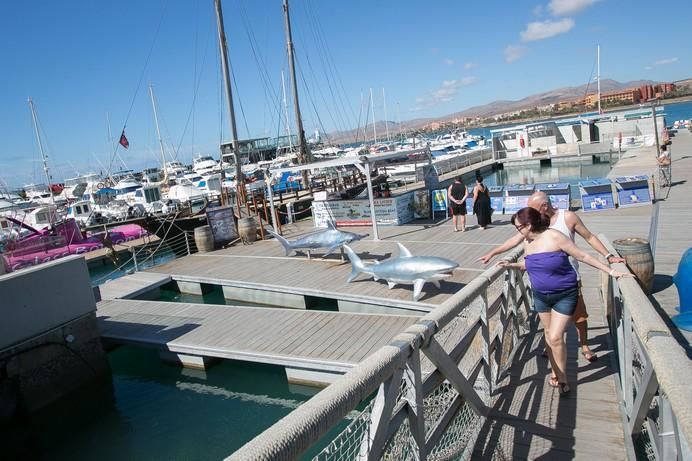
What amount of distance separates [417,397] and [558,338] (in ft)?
7.09

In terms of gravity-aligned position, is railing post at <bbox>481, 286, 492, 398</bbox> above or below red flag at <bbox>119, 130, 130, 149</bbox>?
below

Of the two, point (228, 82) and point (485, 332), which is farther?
point (228, 82)

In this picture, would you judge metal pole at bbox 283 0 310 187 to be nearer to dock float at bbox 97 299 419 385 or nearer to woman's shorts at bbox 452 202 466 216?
woman's shorts at bbox 452 202 466 216

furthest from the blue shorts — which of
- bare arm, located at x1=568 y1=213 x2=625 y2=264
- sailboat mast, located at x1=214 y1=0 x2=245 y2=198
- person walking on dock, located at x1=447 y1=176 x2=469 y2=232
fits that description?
sailboat mast, located at x1=214 y1=0 x2=245 y2=198

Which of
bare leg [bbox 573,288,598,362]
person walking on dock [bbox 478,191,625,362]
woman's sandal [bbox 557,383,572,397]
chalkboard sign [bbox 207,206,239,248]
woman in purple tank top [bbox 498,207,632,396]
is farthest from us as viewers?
chalkboard sign [bbox 207,206,239,248]

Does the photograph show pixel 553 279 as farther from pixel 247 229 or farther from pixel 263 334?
pixel 247 229

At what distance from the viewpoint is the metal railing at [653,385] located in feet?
5.74

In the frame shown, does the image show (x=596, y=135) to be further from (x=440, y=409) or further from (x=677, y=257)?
(x=440, y=409)

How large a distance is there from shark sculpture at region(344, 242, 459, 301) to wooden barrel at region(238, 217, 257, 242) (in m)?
9.12

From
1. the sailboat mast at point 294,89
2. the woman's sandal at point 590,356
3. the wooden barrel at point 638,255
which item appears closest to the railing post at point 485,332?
the woman's sandal at point 590,356

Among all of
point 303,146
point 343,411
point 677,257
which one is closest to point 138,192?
point 303,146

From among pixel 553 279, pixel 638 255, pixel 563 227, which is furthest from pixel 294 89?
pixel 553 279

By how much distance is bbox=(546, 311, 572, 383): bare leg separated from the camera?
164 inches

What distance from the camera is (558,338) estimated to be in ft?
13.8
